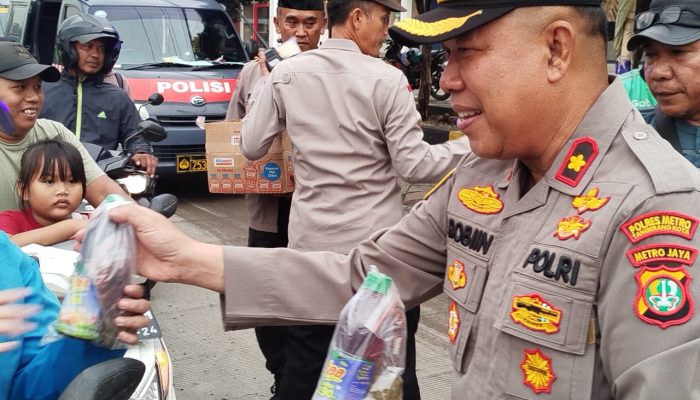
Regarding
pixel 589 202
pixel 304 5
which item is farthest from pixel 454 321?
pixel 304 5

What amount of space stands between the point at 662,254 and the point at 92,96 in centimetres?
433

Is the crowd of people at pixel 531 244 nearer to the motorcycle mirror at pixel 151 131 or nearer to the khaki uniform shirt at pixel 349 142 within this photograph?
the khaki uniform shirt at pixel 349 142

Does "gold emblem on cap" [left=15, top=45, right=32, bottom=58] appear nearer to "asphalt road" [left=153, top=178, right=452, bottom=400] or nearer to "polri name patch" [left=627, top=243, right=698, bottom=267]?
"asphalt road" [left=153, top=178, right=452, bottom=400]

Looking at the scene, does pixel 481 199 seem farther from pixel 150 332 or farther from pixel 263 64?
pixel 263 64

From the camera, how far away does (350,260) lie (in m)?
1.90

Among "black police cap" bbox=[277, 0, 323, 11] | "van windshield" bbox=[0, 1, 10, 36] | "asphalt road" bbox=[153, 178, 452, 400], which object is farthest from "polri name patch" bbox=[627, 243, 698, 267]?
"van windshield" bbox=[0, 1, 10, 36]

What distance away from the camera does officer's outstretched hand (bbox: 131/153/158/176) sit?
15.4 feet

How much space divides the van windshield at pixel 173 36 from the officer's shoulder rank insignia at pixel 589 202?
7.74m

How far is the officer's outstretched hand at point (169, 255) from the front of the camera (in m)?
1.78

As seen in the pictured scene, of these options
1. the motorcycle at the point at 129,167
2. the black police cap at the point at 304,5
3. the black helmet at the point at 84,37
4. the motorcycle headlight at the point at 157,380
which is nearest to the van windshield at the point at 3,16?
the black helmet at the point at 84,37

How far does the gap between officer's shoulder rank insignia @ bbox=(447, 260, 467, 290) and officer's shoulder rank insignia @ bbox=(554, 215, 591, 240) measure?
298mm

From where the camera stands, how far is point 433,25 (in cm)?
158

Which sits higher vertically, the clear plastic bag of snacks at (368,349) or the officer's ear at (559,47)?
the officer's ear at (559,47)

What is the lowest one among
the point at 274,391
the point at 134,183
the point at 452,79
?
the point at 274,391
